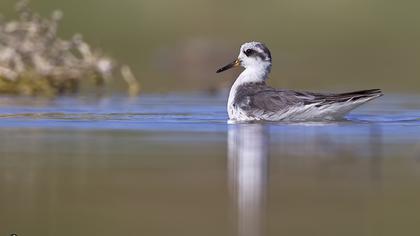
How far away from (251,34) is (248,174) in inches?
989

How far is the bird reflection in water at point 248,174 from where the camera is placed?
8.06 m

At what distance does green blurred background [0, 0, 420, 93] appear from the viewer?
2898cm

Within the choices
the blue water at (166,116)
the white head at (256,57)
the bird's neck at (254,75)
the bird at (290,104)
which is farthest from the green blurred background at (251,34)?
the bird at (290,104)

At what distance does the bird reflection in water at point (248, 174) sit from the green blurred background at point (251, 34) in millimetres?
12363

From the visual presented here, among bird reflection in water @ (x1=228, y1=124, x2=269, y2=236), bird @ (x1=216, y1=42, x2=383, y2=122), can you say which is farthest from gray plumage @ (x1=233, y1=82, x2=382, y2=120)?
bird reflection in water @ (x1=228, y1=124, x2=269, y2=236)

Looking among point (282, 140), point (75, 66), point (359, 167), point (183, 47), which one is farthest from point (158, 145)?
point (183, 47)

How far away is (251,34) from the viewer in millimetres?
34688

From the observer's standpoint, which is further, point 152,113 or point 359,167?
point 152,113

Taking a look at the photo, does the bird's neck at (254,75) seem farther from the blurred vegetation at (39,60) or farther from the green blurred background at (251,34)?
the green blurred background at (251,34)

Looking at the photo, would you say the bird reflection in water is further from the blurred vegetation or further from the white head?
the blurred vegetation

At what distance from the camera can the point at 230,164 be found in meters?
10.5

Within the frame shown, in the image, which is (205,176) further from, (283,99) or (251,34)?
(251,34)

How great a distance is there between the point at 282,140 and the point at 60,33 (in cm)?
2175

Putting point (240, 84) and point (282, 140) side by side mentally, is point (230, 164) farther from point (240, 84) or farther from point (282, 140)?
point (240, 84)
